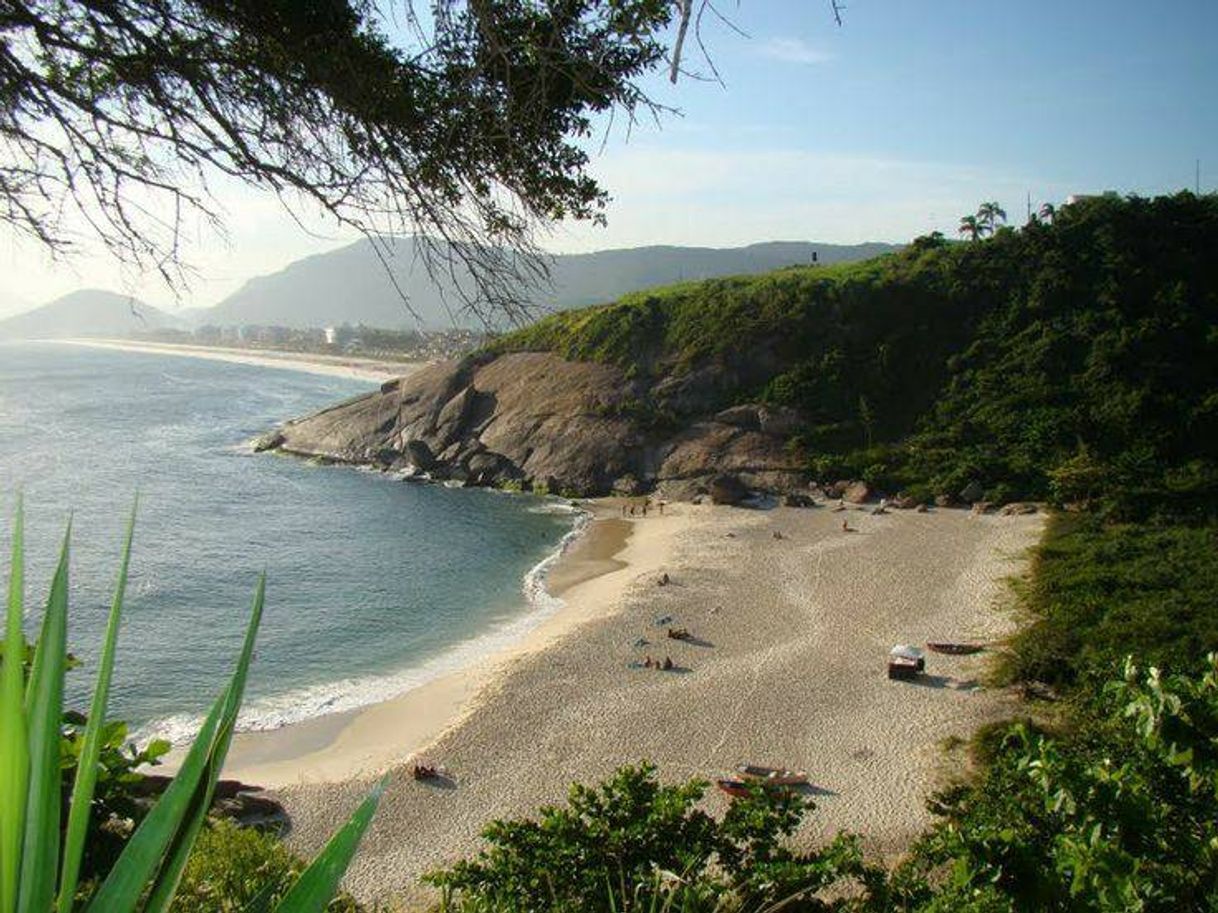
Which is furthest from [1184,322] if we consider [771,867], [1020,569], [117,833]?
[117,833]

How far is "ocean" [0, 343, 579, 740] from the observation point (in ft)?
75.2

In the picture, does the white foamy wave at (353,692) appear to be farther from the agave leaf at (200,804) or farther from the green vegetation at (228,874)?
the agave leaf at (200,804)

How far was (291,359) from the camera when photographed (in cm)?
13875

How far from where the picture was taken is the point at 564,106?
604cm

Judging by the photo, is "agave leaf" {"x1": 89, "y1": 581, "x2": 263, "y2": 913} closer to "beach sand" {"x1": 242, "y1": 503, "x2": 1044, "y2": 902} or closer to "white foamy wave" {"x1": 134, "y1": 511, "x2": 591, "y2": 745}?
"beach sand" {"x1": 242, "y1": 503, "x2": 1044, "y2": 902}

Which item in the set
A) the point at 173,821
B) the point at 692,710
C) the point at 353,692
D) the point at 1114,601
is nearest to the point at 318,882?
the point at 173,821

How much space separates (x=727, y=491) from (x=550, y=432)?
37.3 feet

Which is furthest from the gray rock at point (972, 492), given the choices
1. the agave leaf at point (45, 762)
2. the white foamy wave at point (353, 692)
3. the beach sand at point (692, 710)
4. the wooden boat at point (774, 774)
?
the agave leaf at point (45, 762)

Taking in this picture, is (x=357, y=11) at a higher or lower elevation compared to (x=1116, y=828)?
higher

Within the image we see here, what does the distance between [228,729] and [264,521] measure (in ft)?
128

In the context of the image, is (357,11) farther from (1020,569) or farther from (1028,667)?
(1020,569)

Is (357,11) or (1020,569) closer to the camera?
(357,11)

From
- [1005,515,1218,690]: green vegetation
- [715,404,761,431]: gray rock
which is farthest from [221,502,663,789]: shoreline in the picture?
[715,404,761,431]: gray rock

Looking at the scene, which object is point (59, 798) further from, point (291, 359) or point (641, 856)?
point (291, 359)
